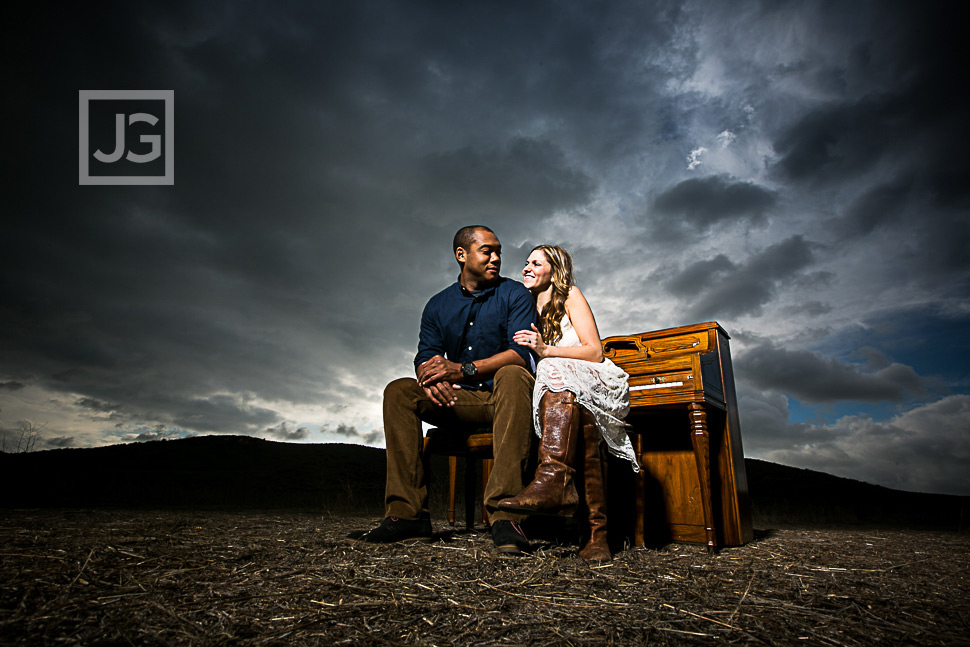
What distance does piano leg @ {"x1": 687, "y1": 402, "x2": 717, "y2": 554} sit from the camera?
342 centimetres

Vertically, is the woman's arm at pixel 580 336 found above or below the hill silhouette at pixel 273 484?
above

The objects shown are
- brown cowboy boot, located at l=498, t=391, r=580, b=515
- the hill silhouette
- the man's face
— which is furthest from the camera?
the hill silhouette

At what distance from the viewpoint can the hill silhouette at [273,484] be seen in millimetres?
9172

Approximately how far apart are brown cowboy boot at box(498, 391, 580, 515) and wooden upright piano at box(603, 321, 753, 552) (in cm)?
115

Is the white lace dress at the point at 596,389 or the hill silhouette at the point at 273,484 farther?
the hill silhouette at the point at 273,484

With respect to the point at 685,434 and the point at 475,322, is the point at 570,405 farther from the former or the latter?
the point at 685,434

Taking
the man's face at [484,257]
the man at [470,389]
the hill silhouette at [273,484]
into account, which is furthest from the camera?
the hill silhouette at [273,484]

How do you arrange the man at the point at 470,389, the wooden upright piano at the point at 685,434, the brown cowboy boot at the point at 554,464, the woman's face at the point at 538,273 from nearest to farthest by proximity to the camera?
the brown cowboy boot at the point at 554,464, the man at the point at 470,389, the woman's face at the point at 538,273, the wooden upright piano at the point at 685,434

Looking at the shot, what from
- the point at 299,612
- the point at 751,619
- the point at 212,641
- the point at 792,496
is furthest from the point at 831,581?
the point at 792,496

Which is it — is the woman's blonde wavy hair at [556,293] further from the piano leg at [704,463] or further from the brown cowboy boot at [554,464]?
the piano leg at [704,463]

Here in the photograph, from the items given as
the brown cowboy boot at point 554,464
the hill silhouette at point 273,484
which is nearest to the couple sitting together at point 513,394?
the brown cowboy boot at point 554,464

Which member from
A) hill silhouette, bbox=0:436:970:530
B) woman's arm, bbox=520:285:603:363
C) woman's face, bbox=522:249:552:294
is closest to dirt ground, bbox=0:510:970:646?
woman's arm, bbox=520:285:603:363

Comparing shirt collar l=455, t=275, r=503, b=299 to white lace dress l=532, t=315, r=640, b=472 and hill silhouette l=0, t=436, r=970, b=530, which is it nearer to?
white lace dress l=532, t=315, r=640, b=472

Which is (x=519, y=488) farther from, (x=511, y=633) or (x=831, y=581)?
(x=831, y=581)
